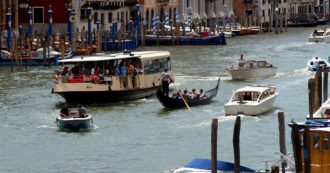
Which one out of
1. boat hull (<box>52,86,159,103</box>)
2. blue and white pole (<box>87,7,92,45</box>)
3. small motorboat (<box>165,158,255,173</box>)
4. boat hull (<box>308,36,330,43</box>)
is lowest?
small motorboat (<box>165,158,255,173</box>)

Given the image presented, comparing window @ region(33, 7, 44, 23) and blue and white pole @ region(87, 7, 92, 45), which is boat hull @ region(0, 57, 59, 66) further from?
window @ region(33, 7, 44, 23)

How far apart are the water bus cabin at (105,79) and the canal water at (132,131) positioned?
44 centimetres

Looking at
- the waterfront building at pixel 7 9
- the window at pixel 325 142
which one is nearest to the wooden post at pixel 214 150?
the window at pixel 325 142

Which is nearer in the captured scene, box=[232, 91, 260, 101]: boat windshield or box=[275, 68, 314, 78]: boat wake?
box=[232, 91, 260, 101]: boat windshield

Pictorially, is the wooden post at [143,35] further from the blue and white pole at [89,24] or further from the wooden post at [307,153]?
the wooden post at [307,153]

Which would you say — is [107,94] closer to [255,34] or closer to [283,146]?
[283,146]

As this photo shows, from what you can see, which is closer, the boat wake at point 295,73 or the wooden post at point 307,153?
the wooden post at point 307,153

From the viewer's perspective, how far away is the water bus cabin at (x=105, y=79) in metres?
34.9

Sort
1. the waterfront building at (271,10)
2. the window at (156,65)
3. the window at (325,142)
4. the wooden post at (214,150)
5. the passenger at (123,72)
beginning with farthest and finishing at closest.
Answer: the waterfront building at (271,10), the window at (156,65), the passenger at (123,72), the wooden post at (214,150), the window at (325,142)

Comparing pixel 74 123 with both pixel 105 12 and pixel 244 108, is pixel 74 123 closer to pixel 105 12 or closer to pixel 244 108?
pixel 244 108

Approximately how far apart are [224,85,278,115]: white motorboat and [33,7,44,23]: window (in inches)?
1264

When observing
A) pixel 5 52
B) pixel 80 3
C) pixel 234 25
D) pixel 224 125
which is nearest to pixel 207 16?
pixel 234 25

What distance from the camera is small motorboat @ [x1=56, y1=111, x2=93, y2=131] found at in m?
29.1

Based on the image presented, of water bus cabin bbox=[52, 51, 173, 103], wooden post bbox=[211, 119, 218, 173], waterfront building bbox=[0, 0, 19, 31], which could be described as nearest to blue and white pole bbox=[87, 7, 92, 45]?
waterfront building bbox=[0, 0, 19, 31]
